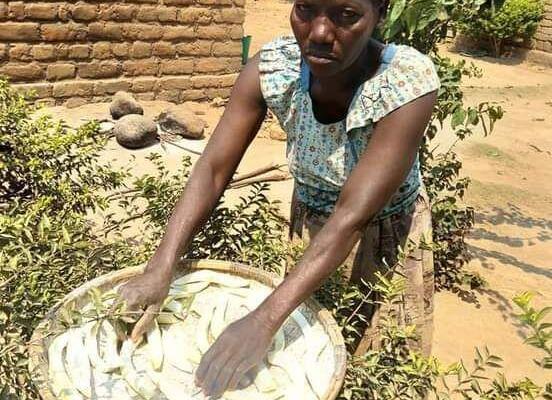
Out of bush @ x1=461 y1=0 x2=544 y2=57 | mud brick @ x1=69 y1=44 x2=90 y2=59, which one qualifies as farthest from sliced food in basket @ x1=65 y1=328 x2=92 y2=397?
bush @ x1=461 y1=0 x2=544 y2=57

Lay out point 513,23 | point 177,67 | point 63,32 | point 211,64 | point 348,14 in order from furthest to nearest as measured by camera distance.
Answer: point 513,23 → point 211,64 → point 177,67 → point 63,32 → point 348,14

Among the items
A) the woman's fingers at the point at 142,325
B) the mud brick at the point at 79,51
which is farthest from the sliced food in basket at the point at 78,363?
the mud brick at the point at 79,51

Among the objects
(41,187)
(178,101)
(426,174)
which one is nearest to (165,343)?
(41,187)

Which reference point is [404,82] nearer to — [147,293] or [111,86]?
[147,293]

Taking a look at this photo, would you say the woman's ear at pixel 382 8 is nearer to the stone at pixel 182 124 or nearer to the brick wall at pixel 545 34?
the stone at pixel 182 124

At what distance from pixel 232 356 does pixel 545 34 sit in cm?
1139

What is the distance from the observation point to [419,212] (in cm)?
196

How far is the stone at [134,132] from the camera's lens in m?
5.41

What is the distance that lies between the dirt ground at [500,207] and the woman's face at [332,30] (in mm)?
2022

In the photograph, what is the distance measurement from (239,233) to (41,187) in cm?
82

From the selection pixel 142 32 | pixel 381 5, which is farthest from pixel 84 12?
pixel 381 5

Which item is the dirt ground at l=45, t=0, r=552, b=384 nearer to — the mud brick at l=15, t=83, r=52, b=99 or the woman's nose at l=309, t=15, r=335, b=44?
the mud brick at l=15, t=83, r=52, b=99

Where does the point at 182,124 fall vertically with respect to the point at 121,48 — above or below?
below

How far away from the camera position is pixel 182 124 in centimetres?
587
